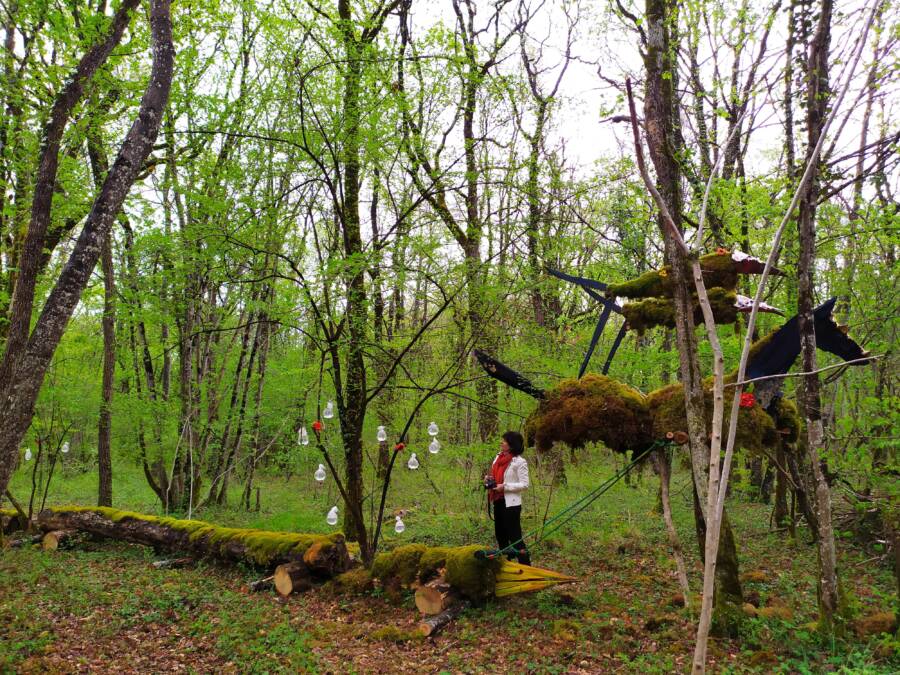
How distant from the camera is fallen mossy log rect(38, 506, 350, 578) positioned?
6.60 metres

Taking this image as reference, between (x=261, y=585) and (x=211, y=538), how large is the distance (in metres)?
1.47

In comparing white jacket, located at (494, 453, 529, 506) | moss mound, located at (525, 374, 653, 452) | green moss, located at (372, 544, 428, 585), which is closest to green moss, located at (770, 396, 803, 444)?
moss mound, located at (525, 374, 653, 452)

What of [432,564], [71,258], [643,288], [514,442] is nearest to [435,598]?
[432,564]

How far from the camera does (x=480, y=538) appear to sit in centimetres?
848

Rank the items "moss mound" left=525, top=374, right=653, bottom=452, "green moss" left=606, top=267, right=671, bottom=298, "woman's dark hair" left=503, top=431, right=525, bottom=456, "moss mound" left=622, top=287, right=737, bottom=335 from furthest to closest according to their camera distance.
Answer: "woman's dark hair" left=503, top=431, right=525, bottom=456 → "moss mound" left=525, top=374, right=653, bottom=452 → "green moss" left=606, top=267, right=671, bottom=298 → "moss mound" left=622, top=287, right=737, bottom=335

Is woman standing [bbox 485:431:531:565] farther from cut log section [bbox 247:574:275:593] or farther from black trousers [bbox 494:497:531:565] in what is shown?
cut log section [bbox 247:574:275:593]

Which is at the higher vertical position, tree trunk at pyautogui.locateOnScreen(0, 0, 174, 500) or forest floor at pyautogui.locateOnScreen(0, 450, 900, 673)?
tree trunk at pyautogui.locateOnScreen(0, 0, 174, 500)

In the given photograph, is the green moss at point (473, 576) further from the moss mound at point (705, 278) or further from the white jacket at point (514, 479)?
the moss mound at point (705, 278)

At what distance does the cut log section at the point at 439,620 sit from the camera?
506cm

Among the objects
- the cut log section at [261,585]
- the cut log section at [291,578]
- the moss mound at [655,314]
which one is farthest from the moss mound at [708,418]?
the cut log section at [261,585]

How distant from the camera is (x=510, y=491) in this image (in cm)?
600

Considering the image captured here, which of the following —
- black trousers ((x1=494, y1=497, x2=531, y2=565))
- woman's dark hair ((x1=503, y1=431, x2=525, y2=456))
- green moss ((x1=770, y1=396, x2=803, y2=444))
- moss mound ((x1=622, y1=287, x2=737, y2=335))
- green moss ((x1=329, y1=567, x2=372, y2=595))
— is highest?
moss mound ((x1=622, y1=287, x2=737, y2=335))

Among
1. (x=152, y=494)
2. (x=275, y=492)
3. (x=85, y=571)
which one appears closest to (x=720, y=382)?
(x=85, y=571)

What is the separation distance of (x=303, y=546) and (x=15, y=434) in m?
3.58
